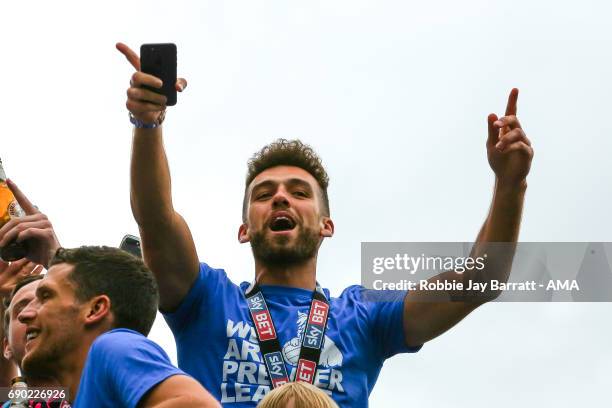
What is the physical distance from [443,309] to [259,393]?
121 centimetres

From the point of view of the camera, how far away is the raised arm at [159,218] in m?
6.38

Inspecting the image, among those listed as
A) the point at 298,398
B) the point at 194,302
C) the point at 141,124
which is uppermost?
the point at 141,124

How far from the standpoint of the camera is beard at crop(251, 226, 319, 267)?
6961 millimetres

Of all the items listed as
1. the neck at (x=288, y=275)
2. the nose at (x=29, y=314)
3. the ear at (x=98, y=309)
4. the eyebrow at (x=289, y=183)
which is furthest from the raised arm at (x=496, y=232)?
the nose at (x=29, y=314)

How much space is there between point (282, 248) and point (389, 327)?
0.79 metres

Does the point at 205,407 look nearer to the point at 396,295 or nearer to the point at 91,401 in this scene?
the point at 91,401

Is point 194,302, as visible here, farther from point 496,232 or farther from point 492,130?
point 492,130

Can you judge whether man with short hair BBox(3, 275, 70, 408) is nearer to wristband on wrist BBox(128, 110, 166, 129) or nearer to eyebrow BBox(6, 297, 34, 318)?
eyebrow BBox(6, 297, 34, 318)

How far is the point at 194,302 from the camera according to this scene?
6695mm

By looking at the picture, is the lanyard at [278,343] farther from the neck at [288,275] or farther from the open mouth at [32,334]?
the open mouth at [32,334]

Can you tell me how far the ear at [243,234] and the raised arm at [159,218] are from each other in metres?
0.54

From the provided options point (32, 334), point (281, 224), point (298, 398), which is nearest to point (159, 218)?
point (281, 224)

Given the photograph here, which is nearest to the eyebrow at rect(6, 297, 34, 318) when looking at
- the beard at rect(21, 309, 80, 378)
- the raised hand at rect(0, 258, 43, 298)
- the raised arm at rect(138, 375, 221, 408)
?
the raised hand at rect(0, 258, 43, 298)

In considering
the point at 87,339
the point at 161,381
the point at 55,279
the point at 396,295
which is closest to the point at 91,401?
the point at 161,381
